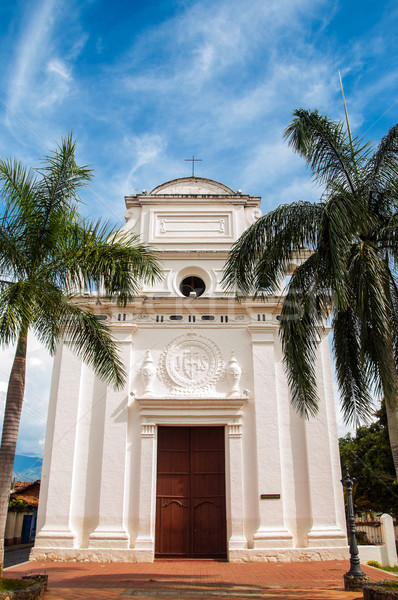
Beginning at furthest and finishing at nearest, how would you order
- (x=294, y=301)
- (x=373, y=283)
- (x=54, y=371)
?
(x=54, y=371)
(x=294, y=301)
(x=373, y=283)

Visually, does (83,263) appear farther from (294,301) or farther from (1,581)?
(1,581)

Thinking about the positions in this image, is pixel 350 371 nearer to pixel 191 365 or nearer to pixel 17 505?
pixel 191 365

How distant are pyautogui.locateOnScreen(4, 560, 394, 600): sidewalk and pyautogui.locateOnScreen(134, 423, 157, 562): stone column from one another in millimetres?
411

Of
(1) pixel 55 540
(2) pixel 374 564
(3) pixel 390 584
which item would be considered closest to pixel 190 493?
(1) pixel 55 540

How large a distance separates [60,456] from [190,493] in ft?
11.8

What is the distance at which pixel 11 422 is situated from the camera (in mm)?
8594

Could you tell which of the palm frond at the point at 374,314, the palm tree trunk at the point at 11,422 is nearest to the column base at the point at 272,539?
the palm frond at the point at 374,314

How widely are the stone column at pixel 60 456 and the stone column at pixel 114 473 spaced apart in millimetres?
837

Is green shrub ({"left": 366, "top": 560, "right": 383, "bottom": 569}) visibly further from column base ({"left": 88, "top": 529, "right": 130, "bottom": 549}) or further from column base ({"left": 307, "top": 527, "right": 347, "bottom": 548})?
column base ({"left": 88, "top": 529, "right": 130, "bottom": 549})

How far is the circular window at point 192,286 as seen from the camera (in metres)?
15.6

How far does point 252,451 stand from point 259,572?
10.0 ft

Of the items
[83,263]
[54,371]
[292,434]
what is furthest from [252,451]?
[83,263]

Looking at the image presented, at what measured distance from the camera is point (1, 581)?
312 inches

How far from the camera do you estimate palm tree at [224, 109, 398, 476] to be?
8.50 metres
